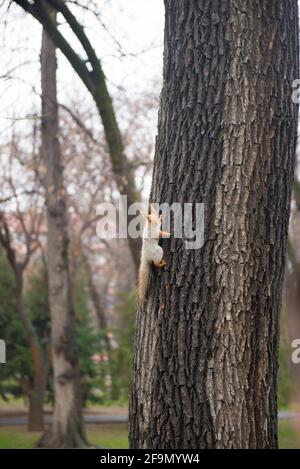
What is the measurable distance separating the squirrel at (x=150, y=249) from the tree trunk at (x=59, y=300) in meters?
8.94

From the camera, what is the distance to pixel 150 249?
11.6 feet

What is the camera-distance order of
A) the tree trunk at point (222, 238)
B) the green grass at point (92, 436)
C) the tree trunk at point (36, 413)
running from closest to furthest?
the tree trunk at point (222, 238)
the green grass at point (92, 436)
the tree trunk at point (36, 413)

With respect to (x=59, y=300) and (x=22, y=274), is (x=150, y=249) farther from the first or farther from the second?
(x=22, y=274)

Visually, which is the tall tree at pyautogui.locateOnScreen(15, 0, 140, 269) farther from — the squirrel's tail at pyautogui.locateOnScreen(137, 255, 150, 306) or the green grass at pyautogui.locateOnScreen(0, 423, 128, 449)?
the green grass at pyautogui.locateOnScreen(0, 423, 128, 449)

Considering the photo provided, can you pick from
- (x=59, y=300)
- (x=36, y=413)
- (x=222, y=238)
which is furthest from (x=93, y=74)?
(x=36, y=413)

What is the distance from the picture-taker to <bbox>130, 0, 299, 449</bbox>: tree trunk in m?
3.30

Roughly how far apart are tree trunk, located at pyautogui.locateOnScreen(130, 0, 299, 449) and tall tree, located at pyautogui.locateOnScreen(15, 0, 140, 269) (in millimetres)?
3183

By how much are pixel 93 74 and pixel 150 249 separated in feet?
15.1

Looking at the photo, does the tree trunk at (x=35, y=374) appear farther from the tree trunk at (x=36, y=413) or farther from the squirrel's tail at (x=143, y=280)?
the squirrel's tail at (x=143, y=280)

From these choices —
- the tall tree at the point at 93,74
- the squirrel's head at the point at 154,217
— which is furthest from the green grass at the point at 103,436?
the squirrel's head at the point at 154,217

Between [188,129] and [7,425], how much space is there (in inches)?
566

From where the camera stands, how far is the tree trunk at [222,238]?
10.8ft

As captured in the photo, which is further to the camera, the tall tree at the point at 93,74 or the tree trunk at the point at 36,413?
the tree trunk at the point at 36,413

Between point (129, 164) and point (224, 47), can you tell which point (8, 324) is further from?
point (224, 47)
